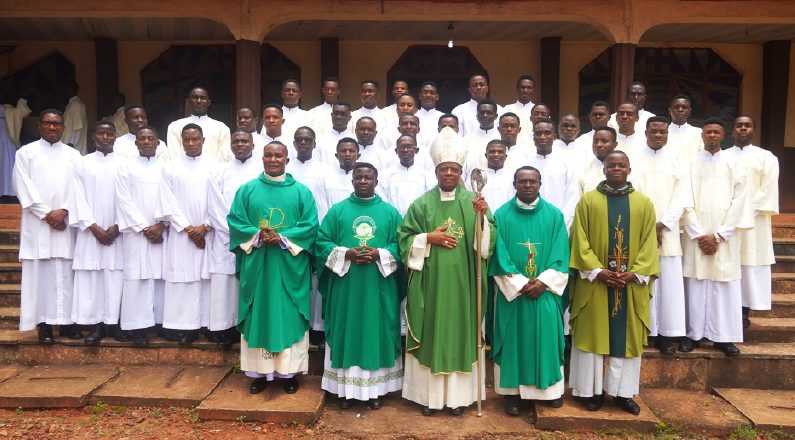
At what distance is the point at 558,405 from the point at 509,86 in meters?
7.10

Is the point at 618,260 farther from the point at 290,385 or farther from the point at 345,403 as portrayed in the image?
the point at 290,385

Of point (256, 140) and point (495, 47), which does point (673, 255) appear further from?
point (495, 47)

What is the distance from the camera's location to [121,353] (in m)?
5.95

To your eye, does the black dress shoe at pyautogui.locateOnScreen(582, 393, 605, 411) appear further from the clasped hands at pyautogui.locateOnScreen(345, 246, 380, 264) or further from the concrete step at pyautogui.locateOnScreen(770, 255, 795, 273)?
the concrete step at pyautogui.locateOnScreen(770, 255, 795, 273)

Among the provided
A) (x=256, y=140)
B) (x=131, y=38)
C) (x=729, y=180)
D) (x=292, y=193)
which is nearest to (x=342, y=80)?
(x=131, y=38)

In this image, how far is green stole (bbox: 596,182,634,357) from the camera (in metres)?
4.84

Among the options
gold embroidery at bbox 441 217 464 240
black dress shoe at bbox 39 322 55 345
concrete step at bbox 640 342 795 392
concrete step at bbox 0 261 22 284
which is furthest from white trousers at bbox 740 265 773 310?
concrete step at bbox 0 261 22 284

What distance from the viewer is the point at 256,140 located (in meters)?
6.59

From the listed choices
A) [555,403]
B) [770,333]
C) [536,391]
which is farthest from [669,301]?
[536,391]

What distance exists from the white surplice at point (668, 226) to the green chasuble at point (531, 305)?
122cm

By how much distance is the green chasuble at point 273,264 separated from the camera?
509 cm

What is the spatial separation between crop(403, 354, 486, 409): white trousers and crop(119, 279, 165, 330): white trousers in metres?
2.54

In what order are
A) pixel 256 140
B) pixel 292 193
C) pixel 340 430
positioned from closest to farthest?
1. pixel 340 430
2. pixel 292 193
3. pixel 256 140

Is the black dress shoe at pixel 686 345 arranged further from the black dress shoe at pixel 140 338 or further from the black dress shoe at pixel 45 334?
the black dress shoe at pixel 45 334
